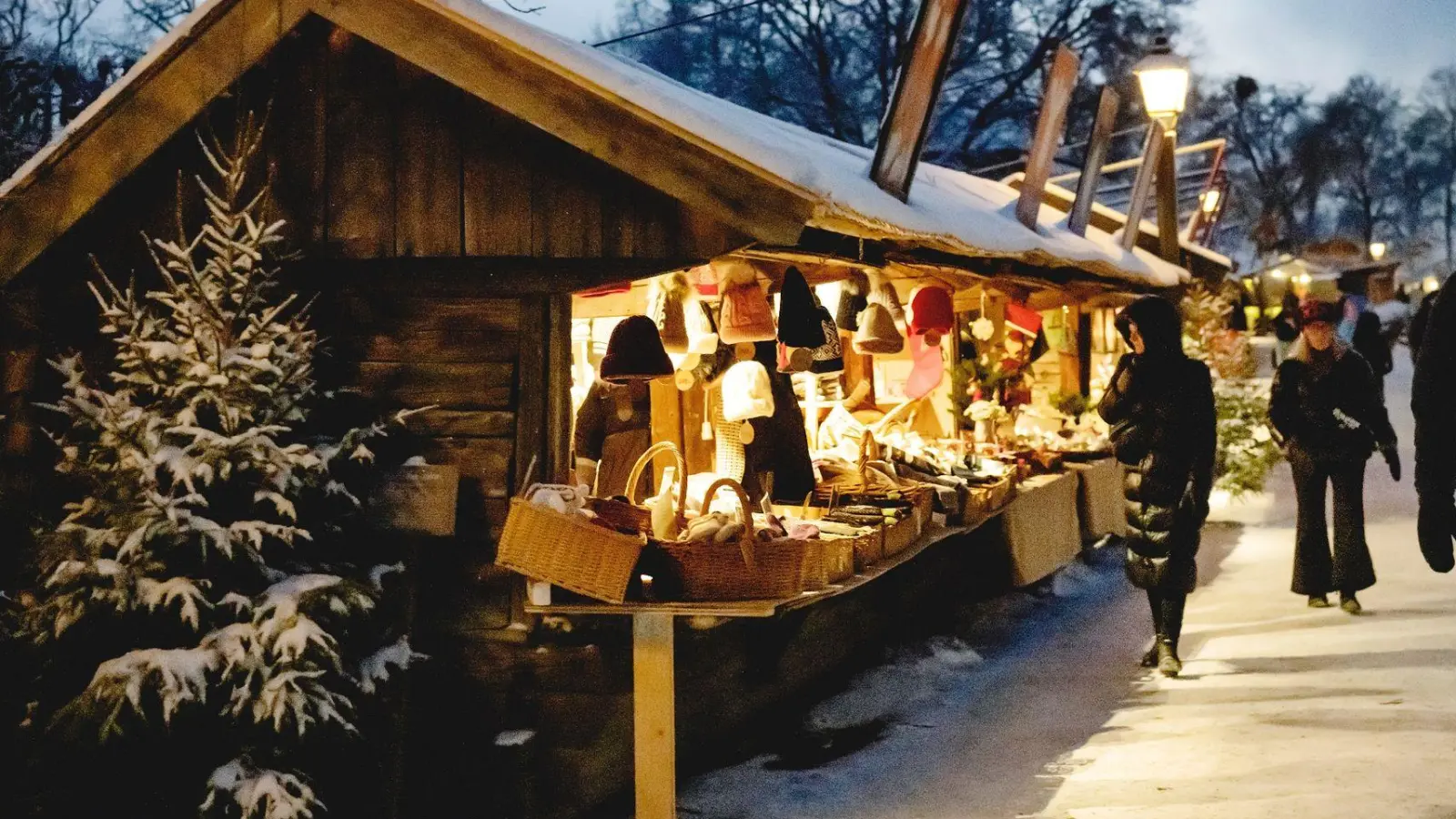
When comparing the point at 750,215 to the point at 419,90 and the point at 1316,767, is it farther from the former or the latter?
the point at 1316,767

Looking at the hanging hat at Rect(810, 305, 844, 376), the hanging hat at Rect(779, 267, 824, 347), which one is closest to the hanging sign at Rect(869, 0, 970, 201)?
the hanging hat at Rect(779, 267, 824, 347)

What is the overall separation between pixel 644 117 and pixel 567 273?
2.71 feet

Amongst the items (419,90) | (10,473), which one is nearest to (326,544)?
(10,473)

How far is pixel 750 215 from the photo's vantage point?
5586 mm

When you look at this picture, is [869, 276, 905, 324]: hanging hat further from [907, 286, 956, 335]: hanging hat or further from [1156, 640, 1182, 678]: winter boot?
[1156, 640, 1182, 678]: winter boot

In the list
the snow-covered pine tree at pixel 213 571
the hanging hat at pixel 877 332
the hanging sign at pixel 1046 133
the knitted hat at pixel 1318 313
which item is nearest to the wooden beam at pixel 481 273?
the snow-covered pine tree at pixel 213 571

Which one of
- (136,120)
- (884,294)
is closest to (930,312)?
(884,294)

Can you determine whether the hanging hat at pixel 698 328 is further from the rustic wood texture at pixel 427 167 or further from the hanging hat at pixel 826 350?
the rustic wood texture at pixel 427 167

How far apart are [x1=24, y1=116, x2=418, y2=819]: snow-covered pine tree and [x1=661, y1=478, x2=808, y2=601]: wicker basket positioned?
126cm

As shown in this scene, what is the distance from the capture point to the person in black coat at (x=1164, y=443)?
835 centimetres

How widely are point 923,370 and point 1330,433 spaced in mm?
3333

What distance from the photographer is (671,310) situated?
26.1 ft

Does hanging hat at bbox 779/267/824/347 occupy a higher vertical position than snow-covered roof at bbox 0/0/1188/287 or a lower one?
lower

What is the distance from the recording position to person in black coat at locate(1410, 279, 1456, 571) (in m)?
4.36
